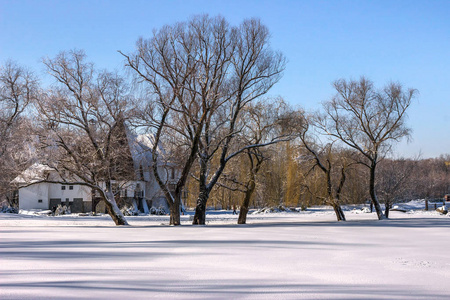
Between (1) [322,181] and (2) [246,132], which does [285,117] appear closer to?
(2) [246,132]

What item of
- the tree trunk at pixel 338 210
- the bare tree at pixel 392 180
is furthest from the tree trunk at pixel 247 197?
the bare tree at pixel 392 180

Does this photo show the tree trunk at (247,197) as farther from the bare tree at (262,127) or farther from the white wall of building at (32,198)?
the white wall of building at (32,198)

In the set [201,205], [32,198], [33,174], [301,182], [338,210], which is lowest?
[338,210]

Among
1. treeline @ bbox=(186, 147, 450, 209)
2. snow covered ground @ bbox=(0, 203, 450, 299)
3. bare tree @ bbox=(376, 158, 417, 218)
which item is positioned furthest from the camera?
bare tree @ bbox=(376, 158, 417, 218)

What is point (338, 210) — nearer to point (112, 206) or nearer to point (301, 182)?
point (301, 182)

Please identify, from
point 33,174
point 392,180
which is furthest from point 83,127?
point 392,180

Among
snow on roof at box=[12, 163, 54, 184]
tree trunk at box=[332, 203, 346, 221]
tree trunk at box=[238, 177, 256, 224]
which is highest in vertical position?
snow on roof at box=[12, 163, 54, 184]

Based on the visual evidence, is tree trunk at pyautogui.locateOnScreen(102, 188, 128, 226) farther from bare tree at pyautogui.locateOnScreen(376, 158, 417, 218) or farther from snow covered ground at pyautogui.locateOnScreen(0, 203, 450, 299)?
bare tree at pyautogui.locateOnScreen(376, 158, 417, 218)

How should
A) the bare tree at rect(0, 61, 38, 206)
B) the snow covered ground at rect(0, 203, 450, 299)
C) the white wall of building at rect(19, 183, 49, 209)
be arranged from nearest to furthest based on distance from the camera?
the snow covered ground at rect(0, 203, 450, 299)
the bare tree at rect(0, 61, 38, 206)
the white wall of building at rect(19, 183, 49, 209)

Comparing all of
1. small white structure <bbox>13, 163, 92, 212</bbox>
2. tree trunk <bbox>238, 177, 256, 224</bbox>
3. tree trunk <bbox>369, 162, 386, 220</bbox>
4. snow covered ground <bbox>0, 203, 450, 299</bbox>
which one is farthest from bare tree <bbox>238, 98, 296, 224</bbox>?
small white structure <bbox>13, 163, 92, 212</bbox>

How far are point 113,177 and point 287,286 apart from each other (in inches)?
800

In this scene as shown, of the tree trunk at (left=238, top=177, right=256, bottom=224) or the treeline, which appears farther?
the treeline

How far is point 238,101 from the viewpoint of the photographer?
2544 cm

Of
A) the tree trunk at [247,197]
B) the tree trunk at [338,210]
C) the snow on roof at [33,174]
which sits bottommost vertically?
the tree trunk at [338,210]
